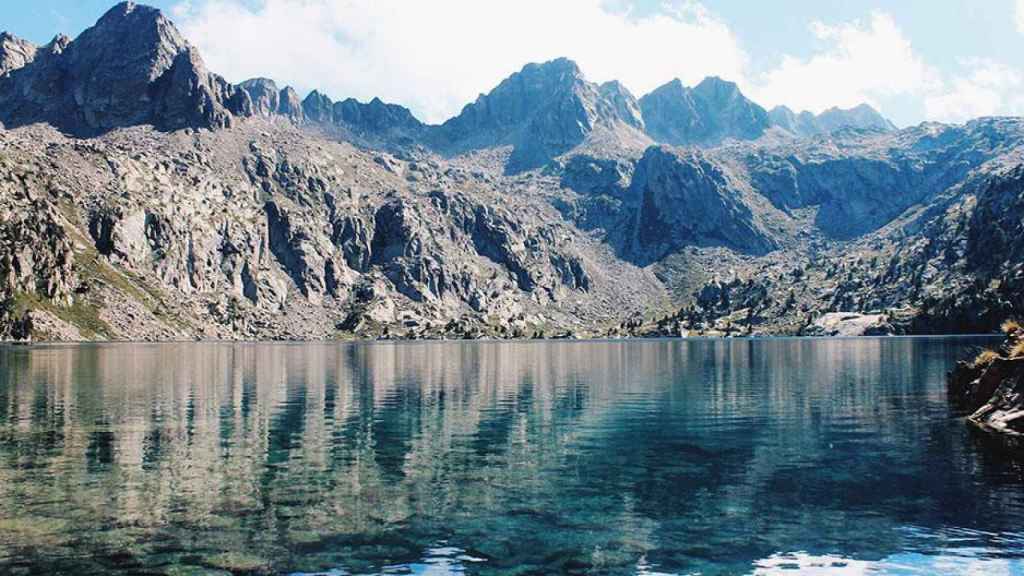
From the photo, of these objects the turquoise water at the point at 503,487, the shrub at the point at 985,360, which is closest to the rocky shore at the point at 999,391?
the shrub at the point at 985,360

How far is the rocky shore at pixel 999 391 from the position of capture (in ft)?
186

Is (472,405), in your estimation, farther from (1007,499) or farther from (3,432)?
(1007,499)

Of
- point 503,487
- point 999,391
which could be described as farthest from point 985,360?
point 503,487

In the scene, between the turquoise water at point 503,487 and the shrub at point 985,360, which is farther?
the shrub at point 985,360

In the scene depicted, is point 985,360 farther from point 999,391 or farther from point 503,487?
point 503,487

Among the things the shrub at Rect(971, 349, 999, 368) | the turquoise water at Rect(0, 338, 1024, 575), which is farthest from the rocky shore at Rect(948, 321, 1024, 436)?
the turquoise water at Rect(0, 338, 1024, 575)

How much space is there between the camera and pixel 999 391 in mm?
62438

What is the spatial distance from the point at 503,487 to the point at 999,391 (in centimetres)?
4603

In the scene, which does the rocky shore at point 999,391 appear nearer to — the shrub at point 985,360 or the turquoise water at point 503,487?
A: the shrub at point 985,360

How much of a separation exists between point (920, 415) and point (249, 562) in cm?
6204

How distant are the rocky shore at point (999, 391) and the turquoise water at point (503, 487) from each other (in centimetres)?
250

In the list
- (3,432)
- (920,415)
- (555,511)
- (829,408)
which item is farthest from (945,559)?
(3,432)

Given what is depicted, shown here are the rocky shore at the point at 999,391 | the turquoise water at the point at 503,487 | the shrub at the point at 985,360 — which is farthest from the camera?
the shrub at the point at 985,360

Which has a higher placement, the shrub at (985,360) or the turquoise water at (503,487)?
the shrub at (985,360)
